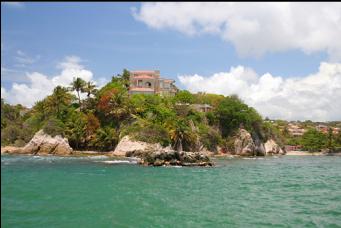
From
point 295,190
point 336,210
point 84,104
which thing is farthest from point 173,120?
point 336,210

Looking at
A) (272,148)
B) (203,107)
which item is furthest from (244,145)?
(272,148)

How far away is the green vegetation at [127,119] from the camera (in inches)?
2088

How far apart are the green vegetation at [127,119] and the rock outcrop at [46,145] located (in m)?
0.86

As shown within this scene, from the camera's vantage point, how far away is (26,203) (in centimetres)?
1395

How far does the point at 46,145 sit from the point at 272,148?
4157 centimetres

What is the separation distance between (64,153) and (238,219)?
3863 cm

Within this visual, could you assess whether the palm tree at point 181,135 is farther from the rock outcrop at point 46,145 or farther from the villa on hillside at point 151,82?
the villa on hillside at point 151,82

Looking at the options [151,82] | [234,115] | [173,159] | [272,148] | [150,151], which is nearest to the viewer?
[173,159]

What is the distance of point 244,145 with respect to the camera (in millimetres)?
63375

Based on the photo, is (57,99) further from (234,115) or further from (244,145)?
(244,145)

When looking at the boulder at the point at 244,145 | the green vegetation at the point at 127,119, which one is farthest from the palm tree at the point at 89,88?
the boulder at the point at 244,145

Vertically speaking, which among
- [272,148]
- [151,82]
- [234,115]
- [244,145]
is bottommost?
[272,148]

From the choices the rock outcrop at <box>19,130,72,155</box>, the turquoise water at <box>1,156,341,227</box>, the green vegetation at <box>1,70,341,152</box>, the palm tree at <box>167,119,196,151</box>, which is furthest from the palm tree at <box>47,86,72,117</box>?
the turquoise water at <box>1,156,341,227</box>

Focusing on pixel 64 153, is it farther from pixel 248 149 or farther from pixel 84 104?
pixel 248 149
